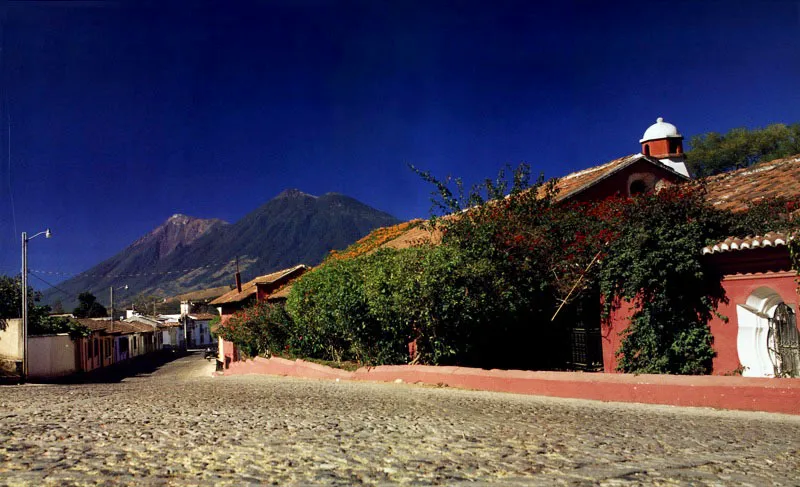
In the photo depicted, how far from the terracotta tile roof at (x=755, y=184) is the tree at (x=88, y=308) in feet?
235

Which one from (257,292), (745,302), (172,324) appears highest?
(257,292)

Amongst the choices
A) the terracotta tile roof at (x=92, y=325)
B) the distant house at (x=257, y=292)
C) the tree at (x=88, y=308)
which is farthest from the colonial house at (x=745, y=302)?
the tree at (x=88, y=308)

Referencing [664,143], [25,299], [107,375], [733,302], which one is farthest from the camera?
[107,375]

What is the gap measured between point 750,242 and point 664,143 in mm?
21465

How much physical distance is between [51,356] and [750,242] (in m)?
30.2

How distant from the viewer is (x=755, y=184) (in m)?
14.4

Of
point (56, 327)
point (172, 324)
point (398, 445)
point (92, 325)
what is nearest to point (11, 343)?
point (56, 327)

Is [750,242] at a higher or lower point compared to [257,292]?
higher

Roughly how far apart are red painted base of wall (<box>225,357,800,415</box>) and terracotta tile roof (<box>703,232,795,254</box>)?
227 centimetres

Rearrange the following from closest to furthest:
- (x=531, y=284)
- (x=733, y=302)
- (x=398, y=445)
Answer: (x=398, y=445) → (x=733, y=302) → (x=531, y=284)

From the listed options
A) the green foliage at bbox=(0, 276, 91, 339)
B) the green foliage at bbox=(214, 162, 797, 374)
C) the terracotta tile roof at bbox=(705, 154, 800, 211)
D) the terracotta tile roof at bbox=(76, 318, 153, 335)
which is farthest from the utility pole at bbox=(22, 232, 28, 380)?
the terracotta tile roof at bbox=(705, 154, 800, 211)

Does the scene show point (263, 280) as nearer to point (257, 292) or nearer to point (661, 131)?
A: point (257, 292)

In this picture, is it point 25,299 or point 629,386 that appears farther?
point 25,299

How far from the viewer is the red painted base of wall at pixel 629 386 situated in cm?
800
